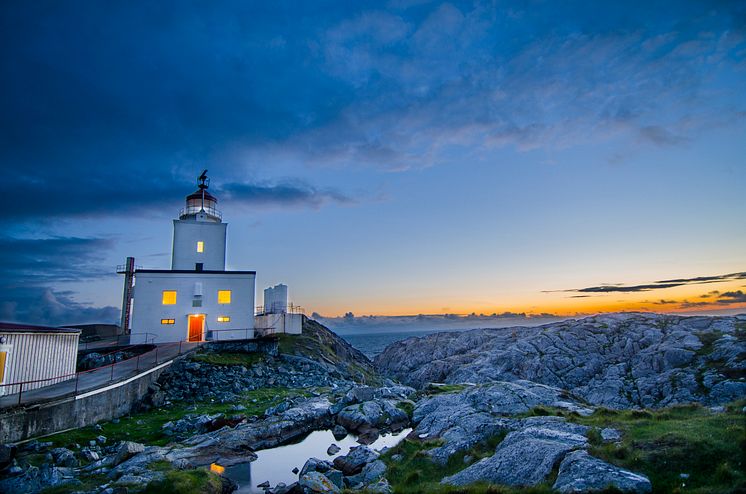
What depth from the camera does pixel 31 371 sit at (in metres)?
24.3

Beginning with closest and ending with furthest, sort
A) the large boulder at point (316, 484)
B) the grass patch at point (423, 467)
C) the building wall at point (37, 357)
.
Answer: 1. the grass patch at point (423, 467)
2. the large boulder at point (316, 484)
3. the building wall at point (37, 357)

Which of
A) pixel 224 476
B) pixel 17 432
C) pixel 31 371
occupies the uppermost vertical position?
pixel 31 371

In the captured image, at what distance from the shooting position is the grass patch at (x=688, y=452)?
9609 mm

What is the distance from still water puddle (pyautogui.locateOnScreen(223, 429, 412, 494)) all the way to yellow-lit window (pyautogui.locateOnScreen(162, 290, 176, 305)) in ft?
90.2

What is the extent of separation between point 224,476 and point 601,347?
2413 inches

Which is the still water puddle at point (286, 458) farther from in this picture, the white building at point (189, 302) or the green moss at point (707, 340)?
the green moss at point (707, 340)

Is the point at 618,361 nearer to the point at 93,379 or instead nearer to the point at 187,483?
the point at 187,483

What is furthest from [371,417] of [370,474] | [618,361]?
[618,361]

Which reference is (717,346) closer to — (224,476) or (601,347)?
(601,347)

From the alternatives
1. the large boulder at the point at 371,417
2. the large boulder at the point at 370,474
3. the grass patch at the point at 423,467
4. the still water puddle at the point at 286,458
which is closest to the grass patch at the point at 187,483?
the still water puddle at the point at 286,458

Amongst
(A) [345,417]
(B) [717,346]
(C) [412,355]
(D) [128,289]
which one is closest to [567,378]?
(B) [717,346]

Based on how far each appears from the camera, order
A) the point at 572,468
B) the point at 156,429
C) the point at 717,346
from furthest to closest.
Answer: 1. the point at 717,346
2. the point at 156,429
3. the point at 572,468

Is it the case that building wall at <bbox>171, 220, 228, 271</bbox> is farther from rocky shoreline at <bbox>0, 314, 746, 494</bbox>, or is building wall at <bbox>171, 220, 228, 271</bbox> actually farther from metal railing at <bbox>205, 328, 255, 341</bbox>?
rocky shoreline at <bbox>0, 314, 746, 494</bbox>

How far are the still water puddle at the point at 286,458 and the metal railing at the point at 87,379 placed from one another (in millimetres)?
10338
